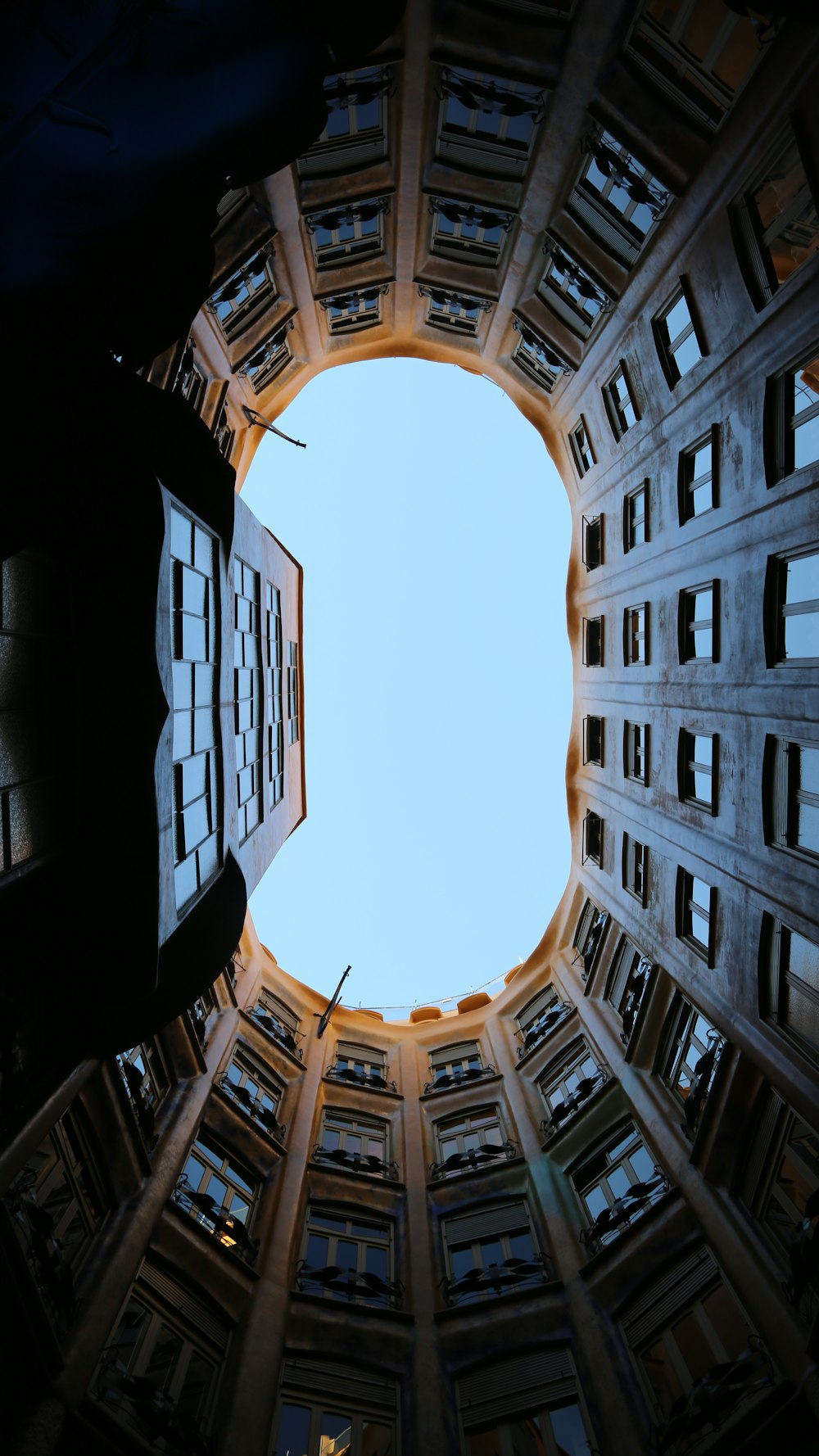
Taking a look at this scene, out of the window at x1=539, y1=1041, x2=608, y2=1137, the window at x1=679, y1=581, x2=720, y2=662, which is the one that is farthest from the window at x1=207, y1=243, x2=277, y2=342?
the window at x1=539, y1=1041, x2=608, y2=1137

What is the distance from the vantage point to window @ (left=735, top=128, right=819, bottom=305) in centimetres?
1344

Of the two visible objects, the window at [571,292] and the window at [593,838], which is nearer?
the window at [571,292]

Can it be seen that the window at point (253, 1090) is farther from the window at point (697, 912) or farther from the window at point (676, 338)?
the window at point (676, 338)

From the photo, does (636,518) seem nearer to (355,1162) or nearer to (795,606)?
(795,606)

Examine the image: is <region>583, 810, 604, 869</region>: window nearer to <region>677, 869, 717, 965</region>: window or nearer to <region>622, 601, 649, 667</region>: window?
<region>622, 601, 649, 667</region>: window

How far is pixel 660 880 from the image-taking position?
2161 centimetres

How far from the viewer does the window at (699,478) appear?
17.8 meters

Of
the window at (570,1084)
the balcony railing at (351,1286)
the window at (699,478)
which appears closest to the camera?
the window at (699,478)

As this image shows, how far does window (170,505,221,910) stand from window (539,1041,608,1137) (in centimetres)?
1309

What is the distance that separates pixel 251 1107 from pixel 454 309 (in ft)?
81.9

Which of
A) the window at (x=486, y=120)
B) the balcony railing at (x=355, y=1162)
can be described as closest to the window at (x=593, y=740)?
the balcony railing at (x=355, y=1162)

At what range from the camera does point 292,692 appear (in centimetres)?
3266

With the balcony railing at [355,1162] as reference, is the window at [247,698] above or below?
above

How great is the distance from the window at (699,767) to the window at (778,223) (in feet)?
29.4
